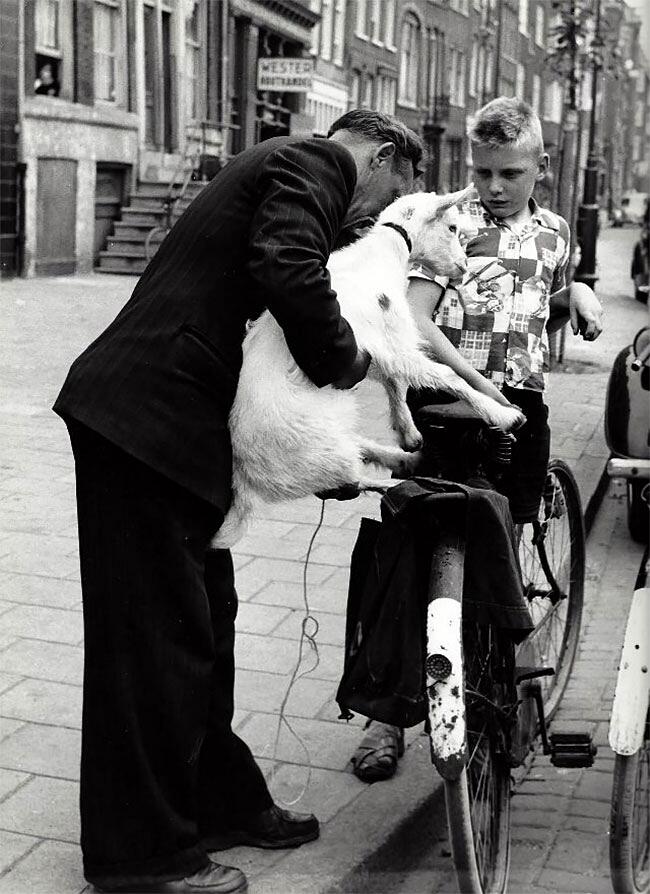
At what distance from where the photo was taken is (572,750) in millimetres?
3541

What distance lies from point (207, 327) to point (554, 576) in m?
1.88

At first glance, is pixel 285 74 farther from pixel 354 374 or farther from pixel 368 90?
pixel 354 374

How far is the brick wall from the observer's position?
1695 centimetres

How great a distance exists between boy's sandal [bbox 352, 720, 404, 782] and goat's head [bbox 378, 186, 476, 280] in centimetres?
132

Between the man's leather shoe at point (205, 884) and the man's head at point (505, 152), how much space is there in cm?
191

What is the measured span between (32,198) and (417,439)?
1575 cm

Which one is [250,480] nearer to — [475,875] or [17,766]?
[475,875]

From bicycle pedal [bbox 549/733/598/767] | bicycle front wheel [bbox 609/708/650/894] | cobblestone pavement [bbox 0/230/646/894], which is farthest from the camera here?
bicycle pedal [bbox 549/733/598/767]

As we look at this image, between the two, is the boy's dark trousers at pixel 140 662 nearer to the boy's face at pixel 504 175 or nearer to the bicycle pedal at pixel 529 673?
the bicycle pedal at pixel 529 673

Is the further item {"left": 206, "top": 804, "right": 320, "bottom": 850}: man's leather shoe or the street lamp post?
the street lamp post

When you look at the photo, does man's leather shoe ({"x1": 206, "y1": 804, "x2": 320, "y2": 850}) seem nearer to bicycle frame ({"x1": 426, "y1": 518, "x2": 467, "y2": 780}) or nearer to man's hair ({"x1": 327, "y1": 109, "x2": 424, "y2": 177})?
bicycle frame ({"x1": 426, "y1": 518, "x2": 467, "y2": 780})

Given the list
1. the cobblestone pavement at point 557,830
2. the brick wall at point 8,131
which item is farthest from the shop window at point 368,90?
the cobblestone pavement at point 557,830

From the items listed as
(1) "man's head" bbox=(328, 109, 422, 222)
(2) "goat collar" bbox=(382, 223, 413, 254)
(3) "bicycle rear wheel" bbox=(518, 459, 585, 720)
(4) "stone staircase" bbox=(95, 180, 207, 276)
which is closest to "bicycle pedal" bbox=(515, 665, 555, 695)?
(3) "bicycle rear wheel" bbox=(518, 459, 585, 720)

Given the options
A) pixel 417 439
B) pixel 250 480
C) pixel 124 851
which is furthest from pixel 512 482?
pixel 124 851
